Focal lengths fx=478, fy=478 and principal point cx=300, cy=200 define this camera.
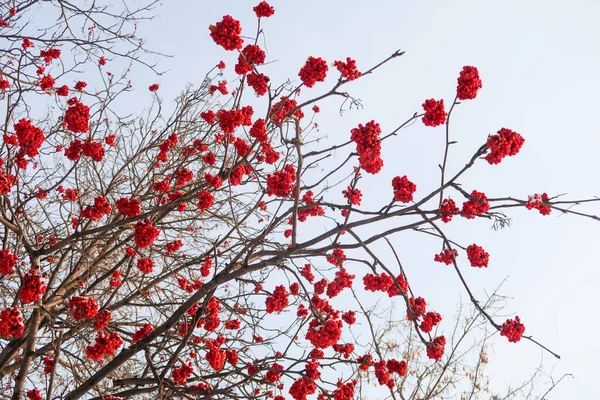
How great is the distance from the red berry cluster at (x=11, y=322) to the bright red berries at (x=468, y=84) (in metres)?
3.79

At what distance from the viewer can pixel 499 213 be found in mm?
3834

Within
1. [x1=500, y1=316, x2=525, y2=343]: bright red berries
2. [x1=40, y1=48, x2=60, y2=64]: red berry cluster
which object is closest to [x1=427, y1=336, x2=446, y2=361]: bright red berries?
[x1=500, y1=316, x2=525, y2=343]: bright red berries

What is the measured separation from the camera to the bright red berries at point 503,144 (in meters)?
3.52

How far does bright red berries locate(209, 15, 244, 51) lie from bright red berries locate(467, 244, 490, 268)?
2687 millimetres

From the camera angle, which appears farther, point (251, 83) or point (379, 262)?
point (251, 83)

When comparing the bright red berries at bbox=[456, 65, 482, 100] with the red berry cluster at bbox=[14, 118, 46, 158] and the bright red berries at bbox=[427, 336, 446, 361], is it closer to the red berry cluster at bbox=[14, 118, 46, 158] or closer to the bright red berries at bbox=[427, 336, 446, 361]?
the bright red berries at bbox=[427, 336, 446, 361]

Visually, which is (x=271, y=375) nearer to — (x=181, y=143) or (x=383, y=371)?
(x=383, y=371)

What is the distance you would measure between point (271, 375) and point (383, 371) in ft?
3.95

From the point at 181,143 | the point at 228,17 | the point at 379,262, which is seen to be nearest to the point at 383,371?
the point at 379,262

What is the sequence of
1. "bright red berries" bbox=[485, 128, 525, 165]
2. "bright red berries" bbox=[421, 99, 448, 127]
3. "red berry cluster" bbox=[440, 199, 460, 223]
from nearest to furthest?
"bright red berries" bbox=[485, 128, 525, 165], "bright red berries" bbox=[421, 99, 448, 127], "red berry cluster" bbox=[440, 199, 460, 223]

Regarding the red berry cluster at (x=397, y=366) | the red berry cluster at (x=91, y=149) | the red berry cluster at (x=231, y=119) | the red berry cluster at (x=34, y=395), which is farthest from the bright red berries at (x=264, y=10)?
the red berry cluster at (x=34, y=395)

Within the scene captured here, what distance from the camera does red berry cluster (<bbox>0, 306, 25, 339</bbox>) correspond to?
143 inches

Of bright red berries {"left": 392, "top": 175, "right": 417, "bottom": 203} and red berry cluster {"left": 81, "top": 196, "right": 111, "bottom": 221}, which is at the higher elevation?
red berry cluster {"left": 81, "top": 196, "right": 111, "bottom": 221}

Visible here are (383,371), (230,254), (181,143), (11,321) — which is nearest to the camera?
(11,321)
